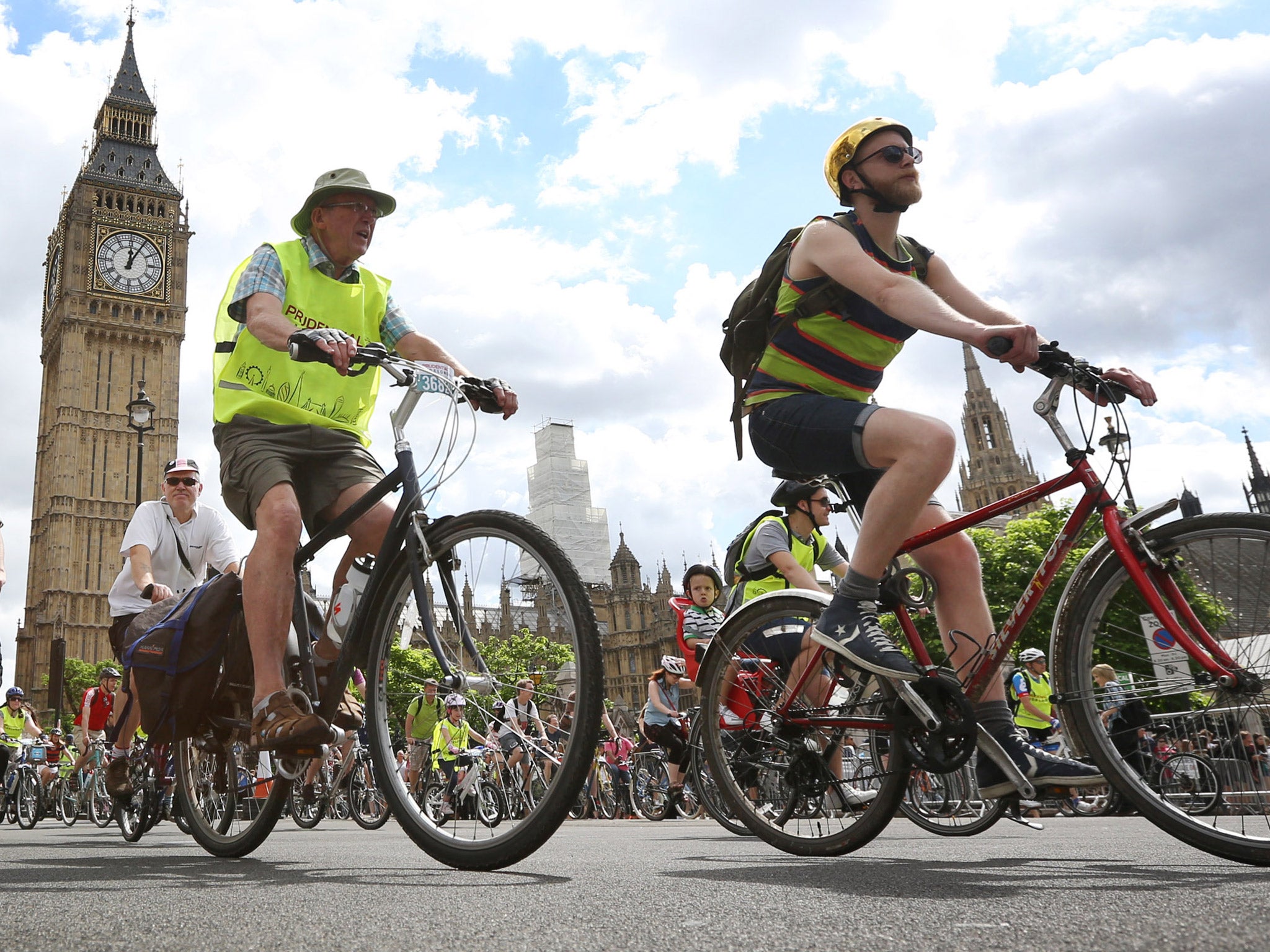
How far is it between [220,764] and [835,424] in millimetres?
2763

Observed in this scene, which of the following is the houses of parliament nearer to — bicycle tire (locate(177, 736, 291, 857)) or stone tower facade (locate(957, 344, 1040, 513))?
stone tower facade (locate(957, 344, 1040, 513))

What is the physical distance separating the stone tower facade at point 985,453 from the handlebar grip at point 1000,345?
95.7 m

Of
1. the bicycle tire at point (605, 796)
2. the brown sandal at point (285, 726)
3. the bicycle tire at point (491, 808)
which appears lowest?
the bicycle tire at point (605, 796)

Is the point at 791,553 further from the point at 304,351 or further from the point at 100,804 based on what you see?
the point at 100,804

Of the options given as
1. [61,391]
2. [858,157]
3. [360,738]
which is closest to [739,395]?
[858,157]

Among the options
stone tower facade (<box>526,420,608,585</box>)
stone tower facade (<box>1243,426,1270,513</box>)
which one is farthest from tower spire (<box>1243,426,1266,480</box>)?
stone tower facade (<box>526,420,608,585</box>)

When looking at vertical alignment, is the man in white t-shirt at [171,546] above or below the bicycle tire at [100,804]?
above

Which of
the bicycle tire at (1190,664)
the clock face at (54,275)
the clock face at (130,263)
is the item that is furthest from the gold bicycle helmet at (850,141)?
the clock face at (54,275)

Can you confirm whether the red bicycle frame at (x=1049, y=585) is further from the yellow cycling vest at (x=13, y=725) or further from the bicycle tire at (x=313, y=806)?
the yellow cycling vest at (x=13, y=725)

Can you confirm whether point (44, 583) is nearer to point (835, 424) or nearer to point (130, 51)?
point (130, 51)

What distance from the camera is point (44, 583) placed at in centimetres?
8244

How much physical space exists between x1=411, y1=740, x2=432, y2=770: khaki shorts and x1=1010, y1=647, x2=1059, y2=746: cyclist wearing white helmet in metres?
1.76

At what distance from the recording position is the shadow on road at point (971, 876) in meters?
2.14

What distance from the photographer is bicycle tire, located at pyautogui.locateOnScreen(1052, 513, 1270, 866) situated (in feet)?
8.34
